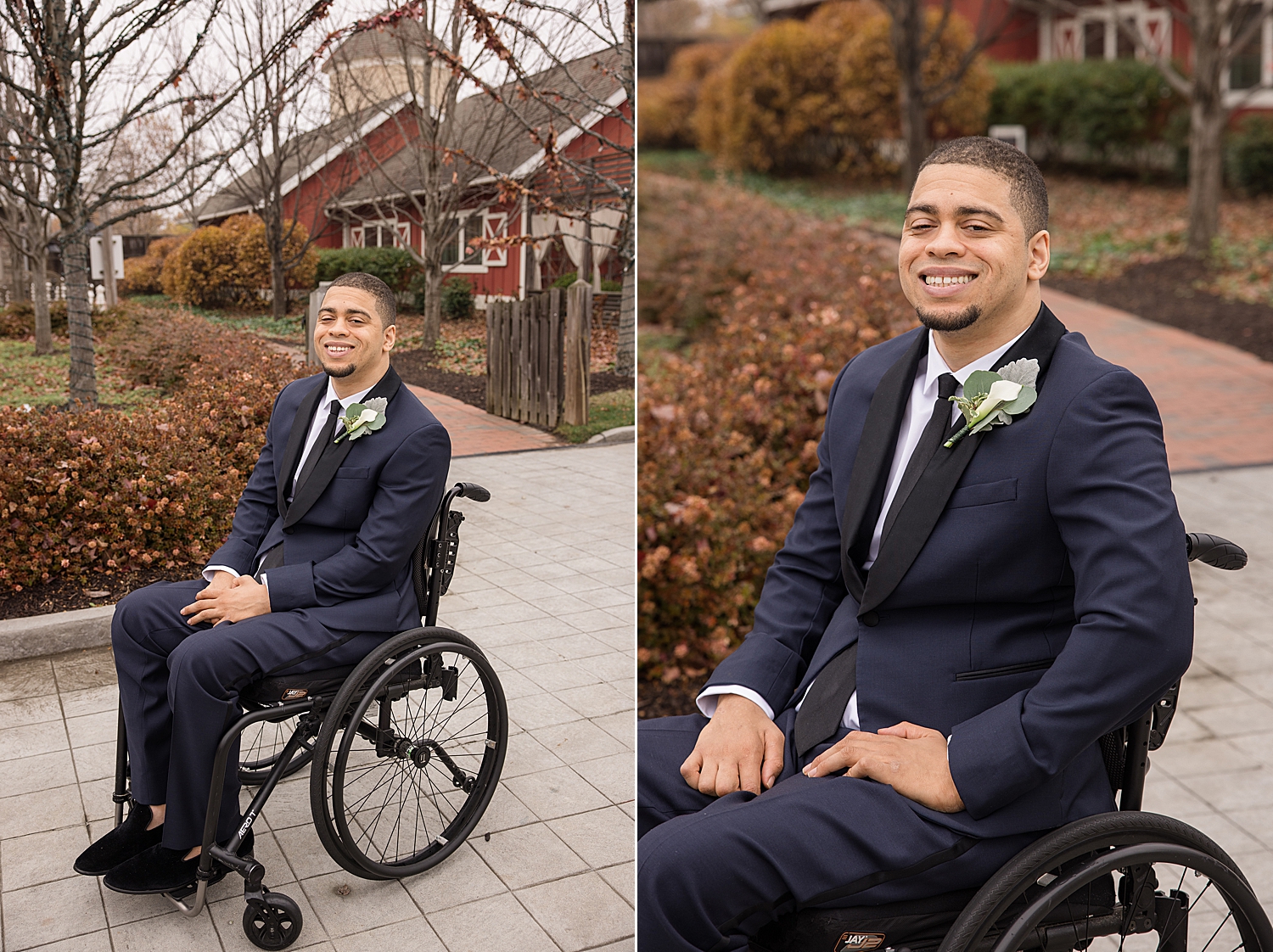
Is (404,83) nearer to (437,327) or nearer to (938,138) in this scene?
(437,327)

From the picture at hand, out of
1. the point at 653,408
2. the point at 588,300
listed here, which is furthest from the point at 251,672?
the point at 653,408

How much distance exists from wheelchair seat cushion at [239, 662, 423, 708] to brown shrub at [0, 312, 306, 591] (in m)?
0.25

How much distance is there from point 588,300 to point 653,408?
1.46m

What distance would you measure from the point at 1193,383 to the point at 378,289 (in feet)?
24.7

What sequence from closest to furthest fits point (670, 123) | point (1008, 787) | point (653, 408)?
1. point (1008, 787)
2. point (653, 408)
3. point (670, 123)

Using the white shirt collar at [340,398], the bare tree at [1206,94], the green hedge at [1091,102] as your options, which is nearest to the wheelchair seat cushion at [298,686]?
the white shirt collar at [340,398]

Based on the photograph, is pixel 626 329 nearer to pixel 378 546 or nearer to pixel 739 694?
pixel 378 546

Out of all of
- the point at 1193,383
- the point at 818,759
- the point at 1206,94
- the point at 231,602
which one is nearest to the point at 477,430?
the point at 231,602

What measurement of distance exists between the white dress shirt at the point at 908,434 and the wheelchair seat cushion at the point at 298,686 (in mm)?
779

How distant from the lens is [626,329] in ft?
8.00

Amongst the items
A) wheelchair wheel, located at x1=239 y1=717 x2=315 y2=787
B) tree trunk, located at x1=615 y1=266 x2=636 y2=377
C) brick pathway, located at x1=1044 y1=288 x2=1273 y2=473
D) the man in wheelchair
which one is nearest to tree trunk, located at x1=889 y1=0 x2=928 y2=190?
brick pathway, located at x1=1044 y1=288 x2=1273 y2=473

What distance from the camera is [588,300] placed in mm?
2387

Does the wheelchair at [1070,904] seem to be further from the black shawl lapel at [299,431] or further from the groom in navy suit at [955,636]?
the black shawl lapel at [299,431]

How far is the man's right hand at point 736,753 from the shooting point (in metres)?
1.58
